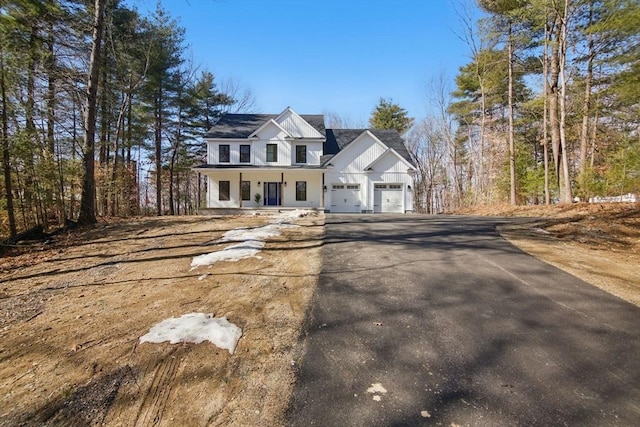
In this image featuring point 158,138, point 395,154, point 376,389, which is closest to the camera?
point 376,389

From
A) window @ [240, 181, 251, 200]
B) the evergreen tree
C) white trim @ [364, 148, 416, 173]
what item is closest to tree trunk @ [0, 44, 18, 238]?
window @ [240, 181, 251, 200]

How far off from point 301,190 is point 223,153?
5676mm

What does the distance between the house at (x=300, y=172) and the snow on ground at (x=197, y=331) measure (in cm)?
1545

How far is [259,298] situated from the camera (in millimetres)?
4355

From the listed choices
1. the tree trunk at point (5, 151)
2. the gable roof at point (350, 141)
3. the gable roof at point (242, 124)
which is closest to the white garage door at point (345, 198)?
the gable roof at point (350, 141)

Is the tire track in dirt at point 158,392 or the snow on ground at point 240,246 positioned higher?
the snow on ground at point 240,246

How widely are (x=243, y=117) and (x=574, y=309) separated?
71.5ft

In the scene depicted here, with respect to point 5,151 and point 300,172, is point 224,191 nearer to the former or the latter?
point 300,172

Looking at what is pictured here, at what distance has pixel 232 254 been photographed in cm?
651

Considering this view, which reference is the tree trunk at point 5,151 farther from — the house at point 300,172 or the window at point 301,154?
the window at point 301,154

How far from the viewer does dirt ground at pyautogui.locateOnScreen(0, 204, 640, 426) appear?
8.04ft

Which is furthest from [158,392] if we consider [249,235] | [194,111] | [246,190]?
[194,111]

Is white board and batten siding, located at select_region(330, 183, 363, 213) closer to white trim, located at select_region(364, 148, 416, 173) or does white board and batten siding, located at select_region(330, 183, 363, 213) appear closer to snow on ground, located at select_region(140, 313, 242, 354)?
white trim, located at select_region(364, 148, 416, 173)

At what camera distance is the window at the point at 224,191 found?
19.5m
